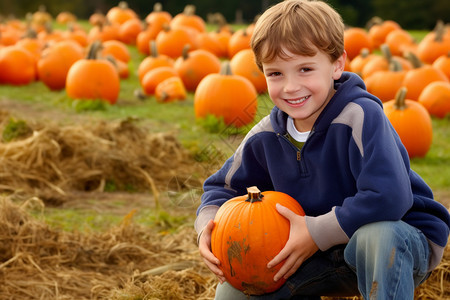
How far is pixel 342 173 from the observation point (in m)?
2.50

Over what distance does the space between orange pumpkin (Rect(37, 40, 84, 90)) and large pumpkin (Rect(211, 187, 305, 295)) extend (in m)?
7.37

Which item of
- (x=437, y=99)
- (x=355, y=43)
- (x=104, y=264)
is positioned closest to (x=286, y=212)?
(x=104, y=264)

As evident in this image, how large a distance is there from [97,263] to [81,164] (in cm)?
173

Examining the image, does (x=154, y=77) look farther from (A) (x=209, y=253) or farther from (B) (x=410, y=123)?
(A) (x=209, y=253)

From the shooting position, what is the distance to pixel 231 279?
104 inches

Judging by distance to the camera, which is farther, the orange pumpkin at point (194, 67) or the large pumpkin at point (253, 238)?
the orange pumpkin at point (194, 67)

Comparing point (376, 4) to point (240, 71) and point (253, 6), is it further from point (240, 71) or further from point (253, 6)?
point (240, 71)

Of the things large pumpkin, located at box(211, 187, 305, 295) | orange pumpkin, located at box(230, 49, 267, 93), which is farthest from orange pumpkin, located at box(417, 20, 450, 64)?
large pumpkin, located at box(211, 187, 305, 295)

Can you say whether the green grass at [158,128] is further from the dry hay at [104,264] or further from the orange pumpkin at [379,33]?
the orange pumpkin at [379,33]

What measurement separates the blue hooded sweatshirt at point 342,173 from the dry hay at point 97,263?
2.18ft

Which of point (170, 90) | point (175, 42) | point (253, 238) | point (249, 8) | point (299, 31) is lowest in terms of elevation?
point (249, 8)

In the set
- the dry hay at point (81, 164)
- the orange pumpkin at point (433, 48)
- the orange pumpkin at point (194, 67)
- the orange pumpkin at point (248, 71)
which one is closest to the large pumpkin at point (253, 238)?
the dry hay at point (81, 164)

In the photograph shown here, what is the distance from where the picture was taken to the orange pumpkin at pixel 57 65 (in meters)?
9.52

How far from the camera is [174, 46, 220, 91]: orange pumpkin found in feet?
30.5
